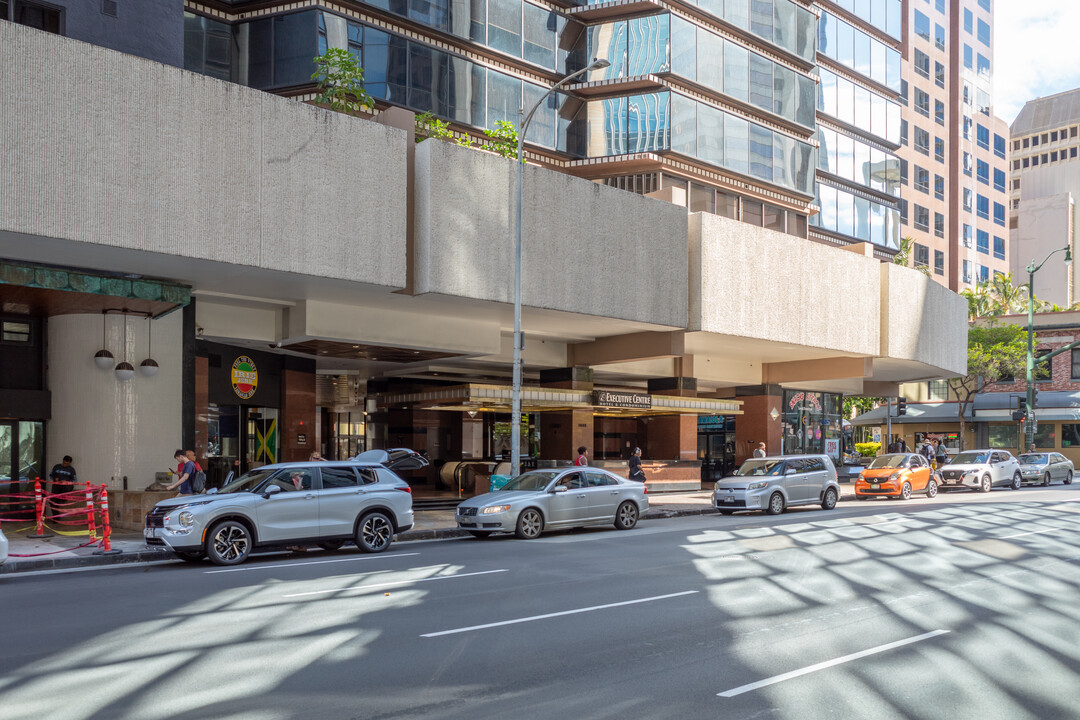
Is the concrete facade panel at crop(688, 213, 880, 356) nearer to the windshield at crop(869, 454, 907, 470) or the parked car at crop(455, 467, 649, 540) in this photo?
the windshield at crop(869, 454, 907, 470)

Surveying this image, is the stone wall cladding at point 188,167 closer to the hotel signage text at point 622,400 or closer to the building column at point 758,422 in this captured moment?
the hotel signage text at point 622,400

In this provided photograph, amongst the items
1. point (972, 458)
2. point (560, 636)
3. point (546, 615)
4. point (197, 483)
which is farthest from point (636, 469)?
point (560, 636)

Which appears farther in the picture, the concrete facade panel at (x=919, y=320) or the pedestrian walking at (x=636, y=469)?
the concrete facade panel at (x=919, y=320)

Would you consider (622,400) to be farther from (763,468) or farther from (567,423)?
(763,468)

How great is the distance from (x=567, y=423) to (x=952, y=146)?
187 feet

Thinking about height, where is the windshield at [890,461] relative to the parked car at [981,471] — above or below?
above

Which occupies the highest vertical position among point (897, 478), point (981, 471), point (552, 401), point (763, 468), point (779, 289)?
point (779, 289)

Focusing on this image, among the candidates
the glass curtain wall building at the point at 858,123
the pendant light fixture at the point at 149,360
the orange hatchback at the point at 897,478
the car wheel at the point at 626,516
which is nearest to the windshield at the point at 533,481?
the car wheel at the point at 626,516

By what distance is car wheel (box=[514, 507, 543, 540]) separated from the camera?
62.6ft

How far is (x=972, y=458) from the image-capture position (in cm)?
3681

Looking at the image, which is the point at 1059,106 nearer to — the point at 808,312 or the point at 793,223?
the point at 793,223

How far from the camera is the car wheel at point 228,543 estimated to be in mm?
14966

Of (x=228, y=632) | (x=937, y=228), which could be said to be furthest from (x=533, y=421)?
(x=937, y=228)

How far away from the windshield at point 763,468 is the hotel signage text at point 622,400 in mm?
6051
